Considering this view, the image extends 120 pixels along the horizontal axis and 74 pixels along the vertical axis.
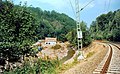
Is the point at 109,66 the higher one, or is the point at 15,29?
the point at 15,29

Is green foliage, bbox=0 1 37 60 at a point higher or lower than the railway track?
higher

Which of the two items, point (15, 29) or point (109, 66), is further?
point (15, 29)

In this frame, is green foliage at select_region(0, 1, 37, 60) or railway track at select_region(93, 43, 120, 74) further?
green foliage at select_region(0, 1, 37, 60)

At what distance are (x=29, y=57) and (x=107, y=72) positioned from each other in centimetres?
1028

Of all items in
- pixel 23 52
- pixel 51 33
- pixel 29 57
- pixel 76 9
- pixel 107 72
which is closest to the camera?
pixel 107 72

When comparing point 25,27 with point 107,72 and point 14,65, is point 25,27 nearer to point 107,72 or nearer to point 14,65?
point 14,65

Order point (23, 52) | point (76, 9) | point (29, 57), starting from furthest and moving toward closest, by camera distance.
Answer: point (76, 9), point (29, 57), point (23, 52)

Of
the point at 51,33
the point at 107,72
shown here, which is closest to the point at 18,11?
the point at 107,72

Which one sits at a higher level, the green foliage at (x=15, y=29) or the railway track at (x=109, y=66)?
the green foliage at (x=15, y=29)

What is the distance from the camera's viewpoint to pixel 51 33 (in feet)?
620

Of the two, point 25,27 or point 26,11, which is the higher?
point 26,11

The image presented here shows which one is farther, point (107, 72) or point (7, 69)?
point (7, 69)

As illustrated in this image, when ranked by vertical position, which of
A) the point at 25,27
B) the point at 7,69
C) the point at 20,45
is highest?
the point at 25,27

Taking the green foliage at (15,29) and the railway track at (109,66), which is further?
the green foliage at (15,29)
